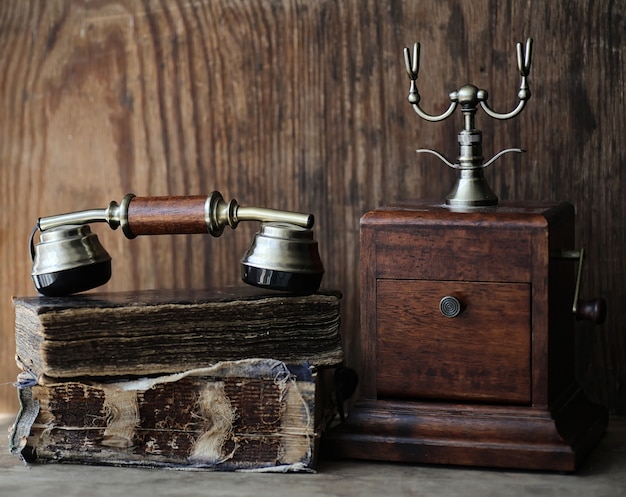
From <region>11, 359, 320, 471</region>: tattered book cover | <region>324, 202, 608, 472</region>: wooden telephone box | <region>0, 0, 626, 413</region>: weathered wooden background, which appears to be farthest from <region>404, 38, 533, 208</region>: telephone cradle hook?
<region>11, 359, 320, 471</region>: tattered book cover

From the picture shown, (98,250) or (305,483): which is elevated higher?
(98,250)

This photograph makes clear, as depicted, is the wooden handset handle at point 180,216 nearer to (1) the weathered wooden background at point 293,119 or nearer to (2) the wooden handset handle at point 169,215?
(2) the wooden handset handle at point 169,215

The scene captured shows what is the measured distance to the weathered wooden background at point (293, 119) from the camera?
1438mm

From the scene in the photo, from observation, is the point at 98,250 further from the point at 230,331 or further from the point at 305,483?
the point at 305,483

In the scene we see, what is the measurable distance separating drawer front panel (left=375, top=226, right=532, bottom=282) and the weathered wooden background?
0.92 feet

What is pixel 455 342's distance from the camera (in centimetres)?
122

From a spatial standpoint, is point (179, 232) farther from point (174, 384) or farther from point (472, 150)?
Answer: point (472, 150)

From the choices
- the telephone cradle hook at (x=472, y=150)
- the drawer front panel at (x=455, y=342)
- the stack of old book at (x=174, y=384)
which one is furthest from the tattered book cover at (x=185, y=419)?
the telephone cradle hook at (x=472, y=150)

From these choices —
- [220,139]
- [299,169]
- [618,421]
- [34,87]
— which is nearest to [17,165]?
[34,87]

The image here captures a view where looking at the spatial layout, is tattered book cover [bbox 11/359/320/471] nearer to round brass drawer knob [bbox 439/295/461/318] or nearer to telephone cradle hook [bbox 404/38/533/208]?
round brass drawer knob [bbox 439/295/461/318]

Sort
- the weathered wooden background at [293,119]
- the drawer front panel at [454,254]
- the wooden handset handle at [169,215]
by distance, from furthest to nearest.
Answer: the weathered wooden background at [293,119], the wooden handset handle at [169,215], the drawer front panel at [454,254]

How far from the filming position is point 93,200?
1.57 meters

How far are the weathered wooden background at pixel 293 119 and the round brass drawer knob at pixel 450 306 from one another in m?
0.31

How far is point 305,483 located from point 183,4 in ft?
2.43
